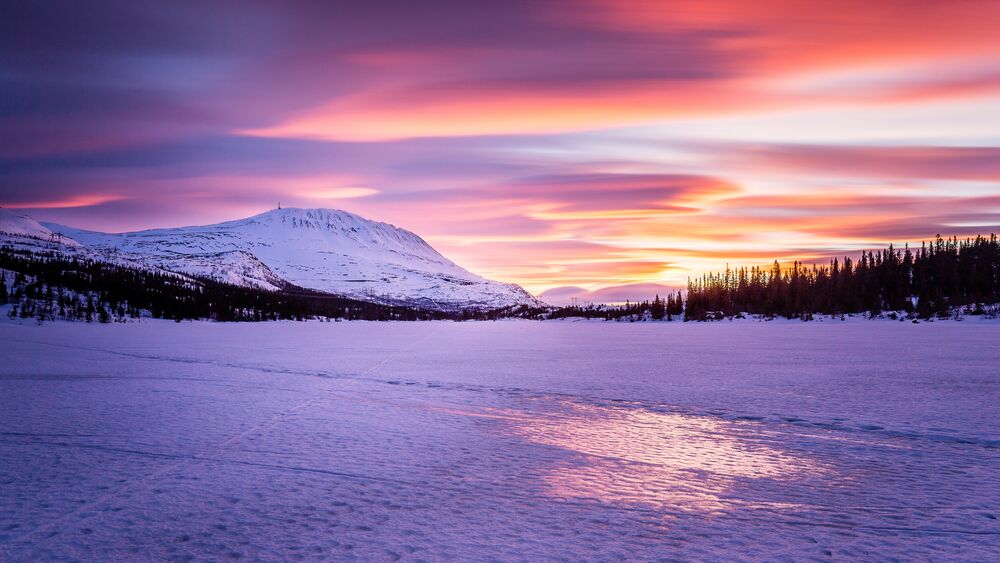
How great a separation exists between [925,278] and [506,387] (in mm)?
134922

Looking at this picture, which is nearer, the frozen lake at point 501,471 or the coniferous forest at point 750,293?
the frozen lake at point 501,471

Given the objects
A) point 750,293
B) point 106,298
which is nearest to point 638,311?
point 750,293

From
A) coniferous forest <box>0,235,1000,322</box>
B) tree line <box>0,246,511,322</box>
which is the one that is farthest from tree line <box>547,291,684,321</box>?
tree line <box>0,246,511,322</box>

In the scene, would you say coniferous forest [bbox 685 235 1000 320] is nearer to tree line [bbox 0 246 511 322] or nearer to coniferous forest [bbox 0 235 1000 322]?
coniferous forest [bbox 0 235 1000 322]

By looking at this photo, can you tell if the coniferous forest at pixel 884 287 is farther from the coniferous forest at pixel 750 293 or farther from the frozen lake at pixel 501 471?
the frozen lake at pixel 501 471

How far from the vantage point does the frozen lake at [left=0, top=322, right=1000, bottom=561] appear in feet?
18.4

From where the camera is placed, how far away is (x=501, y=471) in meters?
8.03

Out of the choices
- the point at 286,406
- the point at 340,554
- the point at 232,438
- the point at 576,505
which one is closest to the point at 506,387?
the point at 286,406

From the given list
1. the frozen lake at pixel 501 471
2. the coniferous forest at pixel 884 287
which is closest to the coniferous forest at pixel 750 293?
the coniferous forest at pixel 884 287

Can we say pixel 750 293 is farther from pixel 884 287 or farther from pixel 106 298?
pixel 106 298

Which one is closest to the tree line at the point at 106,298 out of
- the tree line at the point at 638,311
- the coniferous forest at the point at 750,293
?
the coniferous forest at the point at 750,293

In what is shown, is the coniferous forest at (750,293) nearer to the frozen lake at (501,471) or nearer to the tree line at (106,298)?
the tree line at (106,298)

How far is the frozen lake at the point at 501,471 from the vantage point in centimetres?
561

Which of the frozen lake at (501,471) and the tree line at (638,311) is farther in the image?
the tree line at (638,311)
